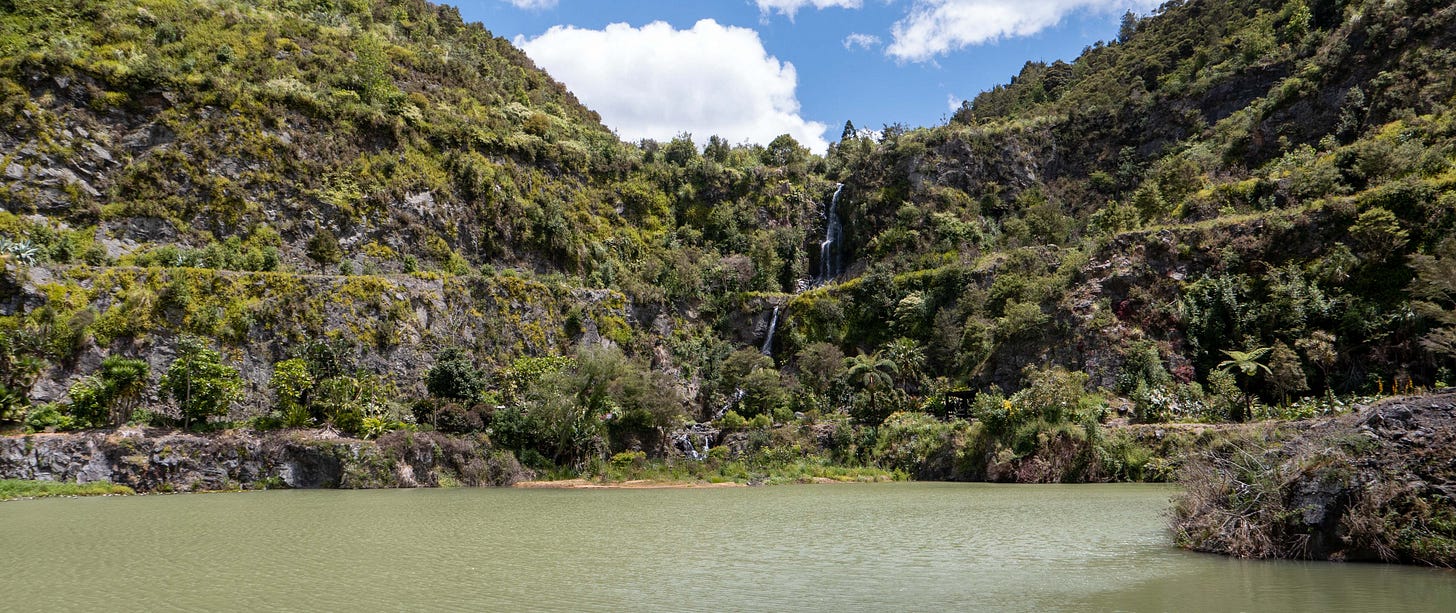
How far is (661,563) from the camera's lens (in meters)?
12.4

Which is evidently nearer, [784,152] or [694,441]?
[694,441]

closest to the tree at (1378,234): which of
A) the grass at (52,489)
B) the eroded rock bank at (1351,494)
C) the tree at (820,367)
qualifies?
the tree at (820,367)

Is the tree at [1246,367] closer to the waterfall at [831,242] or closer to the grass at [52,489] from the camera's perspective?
the waterfall at [831,242]

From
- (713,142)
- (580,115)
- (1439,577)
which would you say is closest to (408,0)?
(580,115)

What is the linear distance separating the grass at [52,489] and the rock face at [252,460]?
739 millimetres

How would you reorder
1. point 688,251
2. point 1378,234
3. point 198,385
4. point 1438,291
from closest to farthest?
point 1438,291 → point 198,385 → point 1378,234 → point 688,251

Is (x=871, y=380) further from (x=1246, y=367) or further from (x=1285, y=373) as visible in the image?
(x=1285, y=373)

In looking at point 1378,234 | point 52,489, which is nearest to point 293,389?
point 52,489

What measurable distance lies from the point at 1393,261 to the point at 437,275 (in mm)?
46610

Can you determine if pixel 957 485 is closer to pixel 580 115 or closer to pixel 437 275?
pixel 437 275

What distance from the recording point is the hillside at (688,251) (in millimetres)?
33281

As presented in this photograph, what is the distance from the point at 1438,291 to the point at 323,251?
52.5 m

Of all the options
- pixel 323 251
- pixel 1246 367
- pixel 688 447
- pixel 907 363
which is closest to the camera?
pixel 1246 367

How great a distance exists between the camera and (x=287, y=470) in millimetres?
32250
